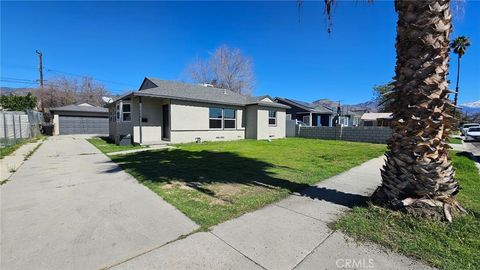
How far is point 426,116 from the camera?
131 inches

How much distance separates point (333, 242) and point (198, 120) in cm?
1359

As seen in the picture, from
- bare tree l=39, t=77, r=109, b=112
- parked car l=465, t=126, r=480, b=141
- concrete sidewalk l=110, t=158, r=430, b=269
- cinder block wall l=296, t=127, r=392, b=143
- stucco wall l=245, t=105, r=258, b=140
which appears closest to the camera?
concrete sidewalk l=110, t=158, r=430, b=269

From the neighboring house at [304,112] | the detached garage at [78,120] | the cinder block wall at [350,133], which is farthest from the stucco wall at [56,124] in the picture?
the neighboring house at [304,112]

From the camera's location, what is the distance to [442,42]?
3.35 meters

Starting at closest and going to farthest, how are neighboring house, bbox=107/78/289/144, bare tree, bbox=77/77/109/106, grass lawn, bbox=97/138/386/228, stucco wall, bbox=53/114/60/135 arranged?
grass lawn, bbox=97/138/386/228 < neighboring house, bbox=107/78/289/144 < stucco wall, bbox=53/114/60/135 < bare tree, bbox=77/77/109/106

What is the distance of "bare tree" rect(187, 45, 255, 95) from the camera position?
1371 inches

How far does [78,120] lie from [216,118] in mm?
17900

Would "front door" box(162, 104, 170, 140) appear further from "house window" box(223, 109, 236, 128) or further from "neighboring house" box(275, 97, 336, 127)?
"neighboring house" box(275, 97, 336, 127)

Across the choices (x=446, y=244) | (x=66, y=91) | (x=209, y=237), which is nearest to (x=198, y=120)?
(x=209, y=237)

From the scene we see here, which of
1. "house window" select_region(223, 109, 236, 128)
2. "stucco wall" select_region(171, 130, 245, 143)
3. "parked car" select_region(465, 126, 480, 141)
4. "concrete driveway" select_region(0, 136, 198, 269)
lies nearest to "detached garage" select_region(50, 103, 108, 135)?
"stucco wall" select_region(171, 130, 245, 143)

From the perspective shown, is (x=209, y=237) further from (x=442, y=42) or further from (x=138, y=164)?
(x=138, y=164)

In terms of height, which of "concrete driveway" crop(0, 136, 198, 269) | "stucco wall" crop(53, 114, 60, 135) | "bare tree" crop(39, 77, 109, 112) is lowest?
"concrete driveway" crop(0, 136, 198, 269)

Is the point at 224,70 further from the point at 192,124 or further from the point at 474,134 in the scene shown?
the point at 474,134

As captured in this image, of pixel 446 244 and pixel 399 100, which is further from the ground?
pixel 399 100
